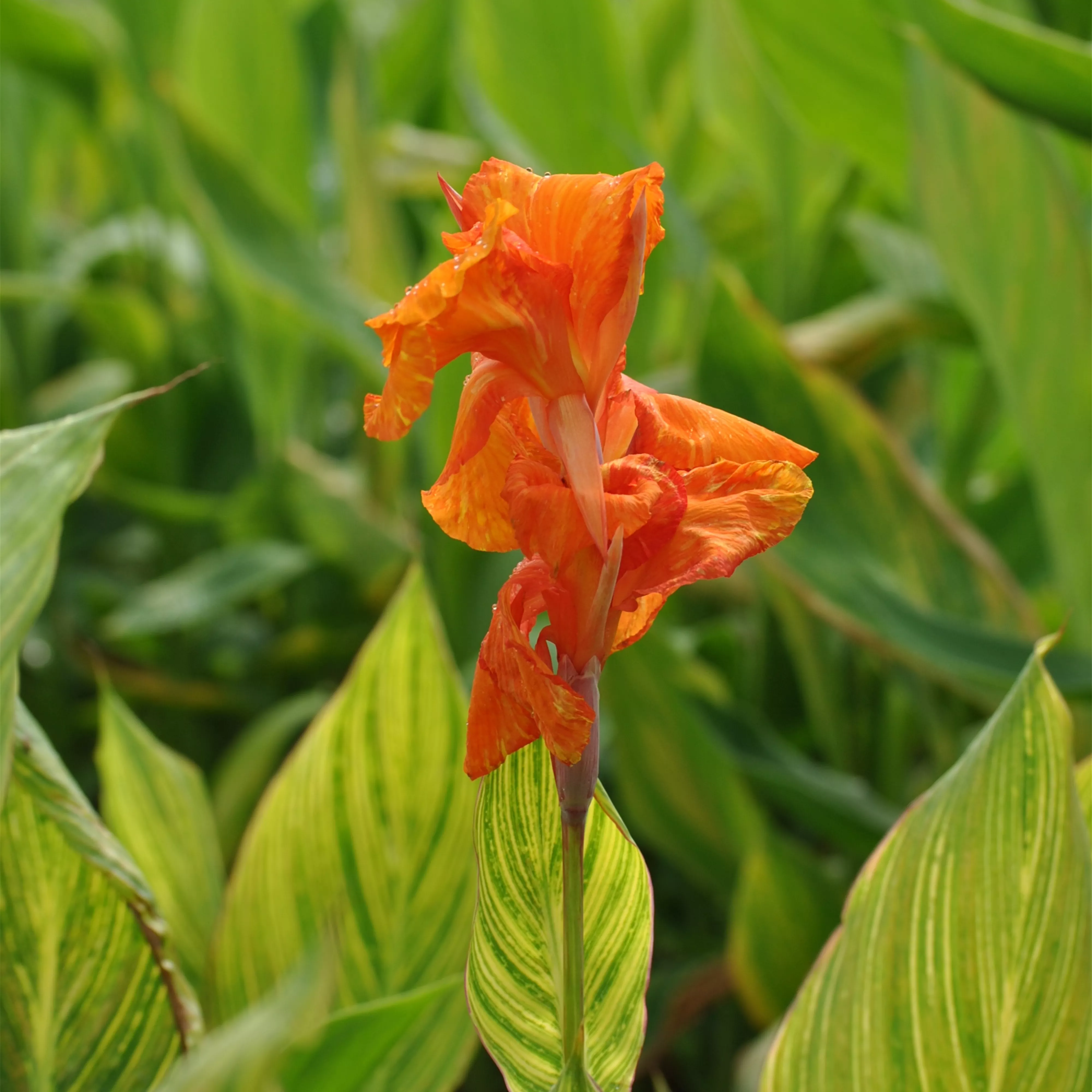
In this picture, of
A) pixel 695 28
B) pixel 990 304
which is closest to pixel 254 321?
pixel 695 28

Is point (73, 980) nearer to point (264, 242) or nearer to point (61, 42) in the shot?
point (264, 242)

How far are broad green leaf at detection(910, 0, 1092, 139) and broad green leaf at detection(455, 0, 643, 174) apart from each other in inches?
13.2

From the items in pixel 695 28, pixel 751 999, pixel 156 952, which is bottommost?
pixel 751 999

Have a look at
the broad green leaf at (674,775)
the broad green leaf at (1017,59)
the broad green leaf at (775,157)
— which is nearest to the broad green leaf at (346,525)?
the broad green leaf at (674,775)

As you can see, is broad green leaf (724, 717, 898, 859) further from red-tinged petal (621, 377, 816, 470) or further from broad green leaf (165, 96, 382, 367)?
red-tinged petal (621, 377, 816, 470)

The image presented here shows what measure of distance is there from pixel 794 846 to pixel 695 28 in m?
0.66

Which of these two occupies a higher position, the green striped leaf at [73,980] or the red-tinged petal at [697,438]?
the red-tinged petal at [697,438]

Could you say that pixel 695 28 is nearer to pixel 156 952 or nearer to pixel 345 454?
pixel 345 454

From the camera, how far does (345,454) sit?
123 cm

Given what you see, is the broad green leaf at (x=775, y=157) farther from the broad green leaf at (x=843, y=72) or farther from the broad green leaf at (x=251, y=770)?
the broad green leaf at (x=251, y=770)

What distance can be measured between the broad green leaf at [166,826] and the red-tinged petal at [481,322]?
312 millimetres

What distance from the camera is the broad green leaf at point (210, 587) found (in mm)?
817

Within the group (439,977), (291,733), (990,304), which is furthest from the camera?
(291,733)

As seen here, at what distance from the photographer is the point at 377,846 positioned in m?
0.44
